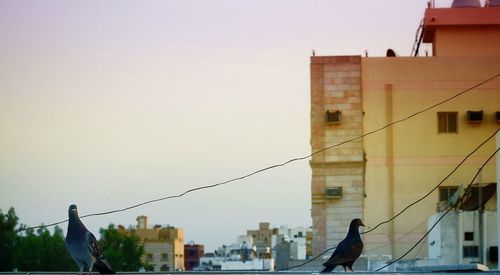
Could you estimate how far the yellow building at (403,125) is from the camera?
52.3 m

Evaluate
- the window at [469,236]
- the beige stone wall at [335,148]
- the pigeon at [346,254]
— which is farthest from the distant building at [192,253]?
the pigeon at [346,254]

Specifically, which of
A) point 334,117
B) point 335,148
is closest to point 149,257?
point 335,148

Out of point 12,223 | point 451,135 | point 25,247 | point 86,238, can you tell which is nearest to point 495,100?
point 451,135

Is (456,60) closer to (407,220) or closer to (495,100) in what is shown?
(495,100)

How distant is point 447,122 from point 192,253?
127259mm

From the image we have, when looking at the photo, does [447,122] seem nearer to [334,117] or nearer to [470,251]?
[334,117]

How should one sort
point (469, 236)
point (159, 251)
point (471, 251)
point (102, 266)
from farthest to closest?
point (159, 251), point (469, 236), point (471, 251), point (102, 266)

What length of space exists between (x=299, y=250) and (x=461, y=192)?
59.1 meters

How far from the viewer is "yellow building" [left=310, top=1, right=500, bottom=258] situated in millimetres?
52344

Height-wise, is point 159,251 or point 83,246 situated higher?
point 159,251

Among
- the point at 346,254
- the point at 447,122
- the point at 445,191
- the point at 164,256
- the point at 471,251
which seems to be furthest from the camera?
the point at 164,256

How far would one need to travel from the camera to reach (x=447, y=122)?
5344 cm

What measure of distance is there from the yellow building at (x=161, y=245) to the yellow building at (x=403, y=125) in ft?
297

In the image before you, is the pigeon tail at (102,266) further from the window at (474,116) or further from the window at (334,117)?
the window at (334,117)
